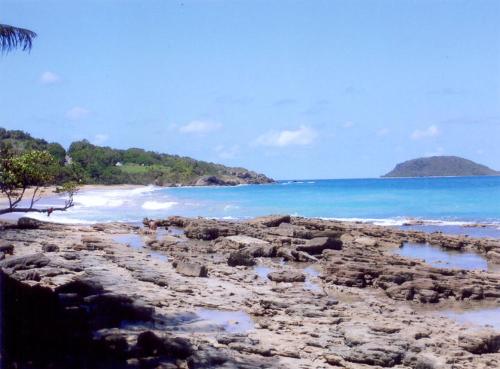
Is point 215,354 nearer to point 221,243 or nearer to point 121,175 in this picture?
point 221,243

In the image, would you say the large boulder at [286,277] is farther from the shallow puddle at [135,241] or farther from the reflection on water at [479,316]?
the shallow puddle at [135,241]

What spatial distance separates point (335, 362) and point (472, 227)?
1267 inches

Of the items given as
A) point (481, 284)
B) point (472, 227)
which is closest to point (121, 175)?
point (472, 227)

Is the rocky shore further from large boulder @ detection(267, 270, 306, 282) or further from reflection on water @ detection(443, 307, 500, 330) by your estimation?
reflection on water @ detection(443, 307, 500, 330)

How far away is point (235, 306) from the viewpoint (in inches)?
657

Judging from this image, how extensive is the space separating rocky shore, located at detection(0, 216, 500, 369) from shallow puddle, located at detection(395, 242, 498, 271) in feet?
2.45

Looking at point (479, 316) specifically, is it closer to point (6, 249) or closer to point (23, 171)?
point (23, 171)

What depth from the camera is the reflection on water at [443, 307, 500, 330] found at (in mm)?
15797

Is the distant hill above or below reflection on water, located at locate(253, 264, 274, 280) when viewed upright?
above

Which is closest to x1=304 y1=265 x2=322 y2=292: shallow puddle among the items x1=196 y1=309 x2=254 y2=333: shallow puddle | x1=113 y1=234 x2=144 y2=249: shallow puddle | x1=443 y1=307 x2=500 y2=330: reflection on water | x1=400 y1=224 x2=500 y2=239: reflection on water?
x1=196 y1=309 x2=254 y2=333: shallow puddle

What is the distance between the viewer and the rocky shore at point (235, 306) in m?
11.2

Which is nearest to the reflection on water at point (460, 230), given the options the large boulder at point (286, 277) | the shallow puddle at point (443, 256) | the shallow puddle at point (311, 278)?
the shallow puddle at point (443, 256)

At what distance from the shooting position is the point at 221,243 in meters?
29.8

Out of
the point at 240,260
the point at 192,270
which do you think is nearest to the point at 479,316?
the point at 192,270
